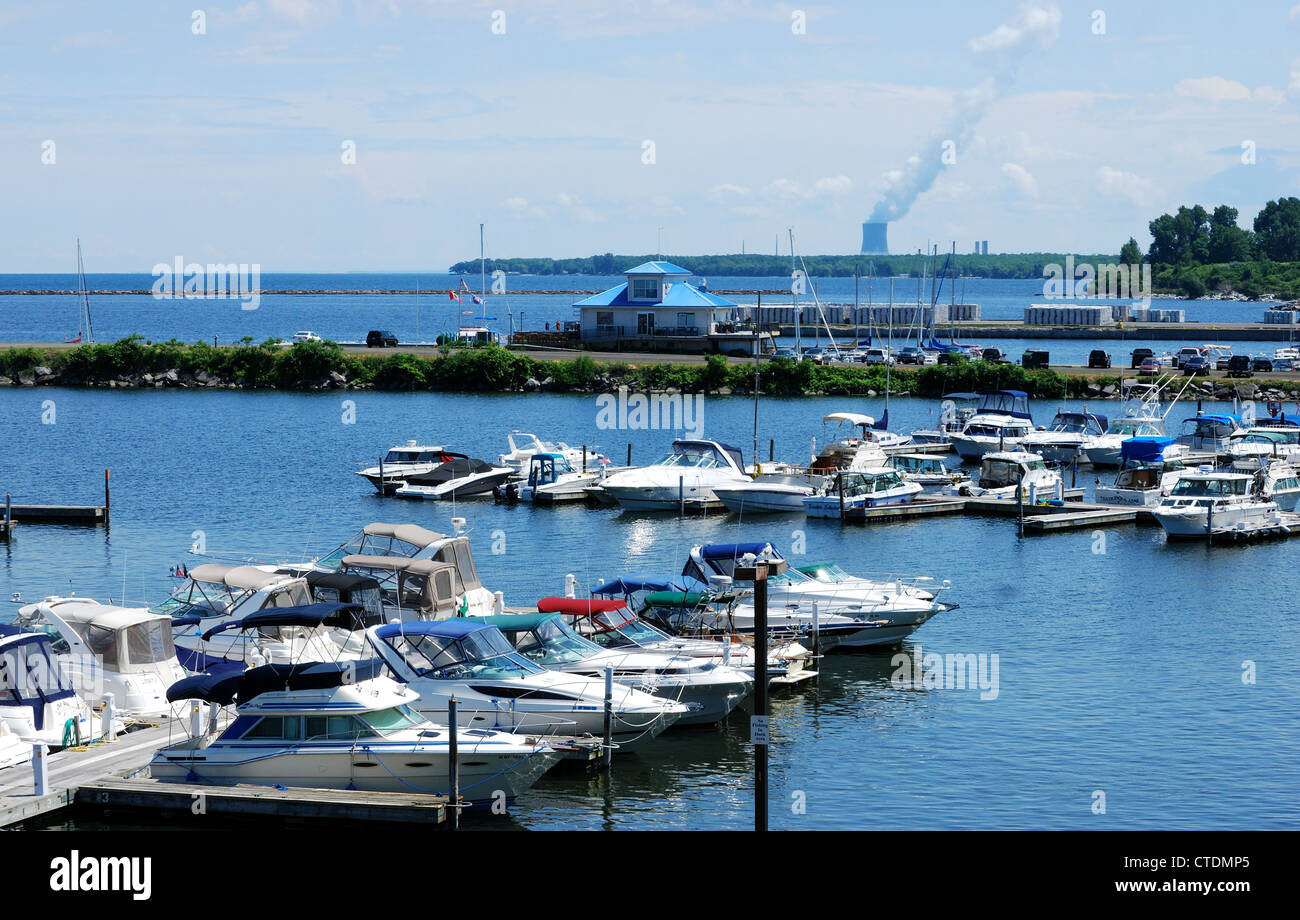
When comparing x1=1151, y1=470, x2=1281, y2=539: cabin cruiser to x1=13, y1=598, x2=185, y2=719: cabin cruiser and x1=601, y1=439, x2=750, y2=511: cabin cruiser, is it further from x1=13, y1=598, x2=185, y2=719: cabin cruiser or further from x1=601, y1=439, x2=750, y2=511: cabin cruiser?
x1=13, y1=598, x2=185, y2=719: cabin cruiser

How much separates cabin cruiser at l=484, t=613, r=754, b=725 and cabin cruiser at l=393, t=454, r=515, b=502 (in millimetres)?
29587

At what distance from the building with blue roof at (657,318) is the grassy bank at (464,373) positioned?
5.17 meters

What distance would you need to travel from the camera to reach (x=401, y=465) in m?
60.8

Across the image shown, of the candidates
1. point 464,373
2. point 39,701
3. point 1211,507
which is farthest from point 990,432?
point 39,701

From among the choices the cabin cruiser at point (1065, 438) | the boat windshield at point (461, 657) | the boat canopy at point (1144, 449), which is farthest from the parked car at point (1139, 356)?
the boat windshield at point (461, 657)

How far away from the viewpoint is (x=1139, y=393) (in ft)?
298

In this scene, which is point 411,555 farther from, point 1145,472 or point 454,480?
point 1145,472

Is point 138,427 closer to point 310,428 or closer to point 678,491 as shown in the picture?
point 310,428

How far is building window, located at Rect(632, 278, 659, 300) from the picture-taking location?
10919cm

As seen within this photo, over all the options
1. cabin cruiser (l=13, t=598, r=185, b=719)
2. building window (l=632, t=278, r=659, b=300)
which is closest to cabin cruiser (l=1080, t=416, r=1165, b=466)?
building window (l=632, t=278, r=659, b=300)

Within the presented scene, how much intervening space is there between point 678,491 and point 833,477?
5.85 metres

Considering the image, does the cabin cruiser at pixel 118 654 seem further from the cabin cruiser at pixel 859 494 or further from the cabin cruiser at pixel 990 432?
the cabin cruiser at pixel 990 432
